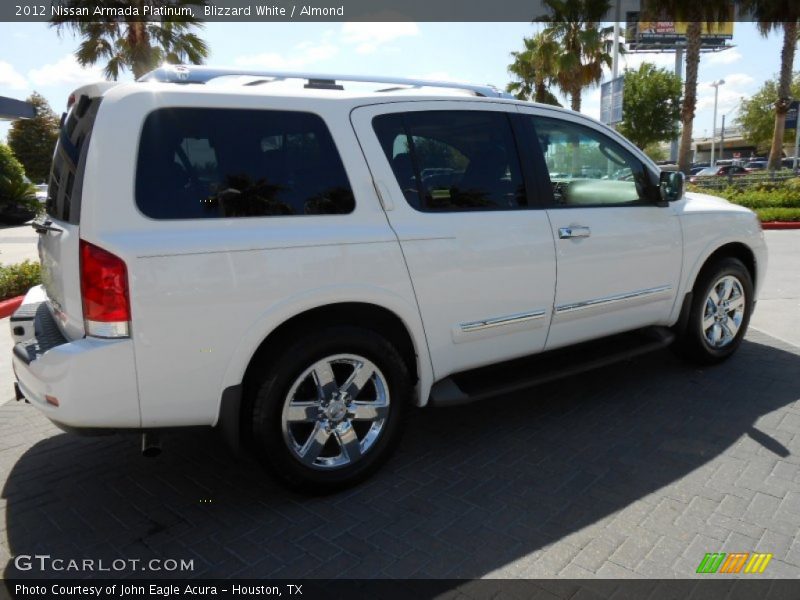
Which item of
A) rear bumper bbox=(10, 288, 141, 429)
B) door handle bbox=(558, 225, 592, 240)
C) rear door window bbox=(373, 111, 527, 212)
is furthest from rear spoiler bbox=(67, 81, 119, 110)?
door handle bbox=(558, 225, 592, 240)

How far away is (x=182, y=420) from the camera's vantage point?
2.75m

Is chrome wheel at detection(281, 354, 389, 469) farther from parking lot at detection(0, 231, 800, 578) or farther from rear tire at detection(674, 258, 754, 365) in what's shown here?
rear tire at detection(674, 258, 754, 365)

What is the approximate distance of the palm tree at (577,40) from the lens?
26.3 meters

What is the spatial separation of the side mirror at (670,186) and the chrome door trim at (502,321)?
1335 millimetres

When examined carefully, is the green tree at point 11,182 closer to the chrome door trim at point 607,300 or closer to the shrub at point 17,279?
the shrub at point 17,279

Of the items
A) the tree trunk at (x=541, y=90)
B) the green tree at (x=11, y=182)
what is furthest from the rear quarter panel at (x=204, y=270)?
the tree trunk at (x=541, y=90)

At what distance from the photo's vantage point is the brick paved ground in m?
2.69

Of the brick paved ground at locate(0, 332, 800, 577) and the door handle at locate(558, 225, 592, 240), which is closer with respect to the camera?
the brick paved ground at locate(0, 332, 800, 577)

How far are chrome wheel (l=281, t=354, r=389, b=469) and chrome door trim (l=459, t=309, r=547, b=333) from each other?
1.87 feet

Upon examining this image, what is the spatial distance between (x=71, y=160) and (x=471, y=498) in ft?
8.00

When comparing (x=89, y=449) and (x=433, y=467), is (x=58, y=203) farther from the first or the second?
(x=433, y=467)

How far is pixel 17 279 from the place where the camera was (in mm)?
7684

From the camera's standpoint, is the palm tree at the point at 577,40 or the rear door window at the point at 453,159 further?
the palm tree at the point at 577,40

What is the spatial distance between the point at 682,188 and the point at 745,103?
67881 millimetres
